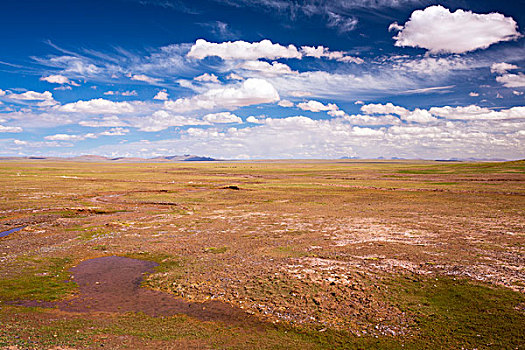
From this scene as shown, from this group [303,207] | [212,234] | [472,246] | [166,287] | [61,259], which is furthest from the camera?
[303,207]

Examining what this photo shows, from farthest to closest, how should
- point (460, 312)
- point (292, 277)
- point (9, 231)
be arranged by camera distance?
point (9, 231), point (292, 277), point (460, 312)

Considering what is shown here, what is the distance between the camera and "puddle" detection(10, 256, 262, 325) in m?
14.2

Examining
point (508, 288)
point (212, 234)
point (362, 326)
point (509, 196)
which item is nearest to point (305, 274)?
point (362, 326)

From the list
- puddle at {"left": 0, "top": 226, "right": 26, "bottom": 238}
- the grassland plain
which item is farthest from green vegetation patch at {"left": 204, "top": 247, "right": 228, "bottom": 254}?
puddle at {"left": 0, "top": 226, "right": 26, "bottom": 238}

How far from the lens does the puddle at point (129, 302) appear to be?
1418 centimetres

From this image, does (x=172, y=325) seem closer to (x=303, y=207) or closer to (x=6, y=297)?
(x=6, y=297)

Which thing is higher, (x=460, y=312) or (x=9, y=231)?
(x=9, y=231)

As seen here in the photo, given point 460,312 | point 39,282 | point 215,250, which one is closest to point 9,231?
point 39,282

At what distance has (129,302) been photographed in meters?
15.3

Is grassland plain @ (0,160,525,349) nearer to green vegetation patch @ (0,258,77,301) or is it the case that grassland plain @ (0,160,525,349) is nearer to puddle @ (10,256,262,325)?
green vegetation patch @ (0,258,77,301)

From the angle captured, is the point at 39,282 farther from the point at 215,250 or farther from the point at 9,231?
the point at 9,231

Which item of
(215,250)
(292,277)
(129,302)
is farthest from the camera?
(215,250)

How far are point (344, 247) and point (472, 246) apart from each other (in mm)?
9924

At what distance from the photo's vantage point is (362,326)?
12711 millimetres
